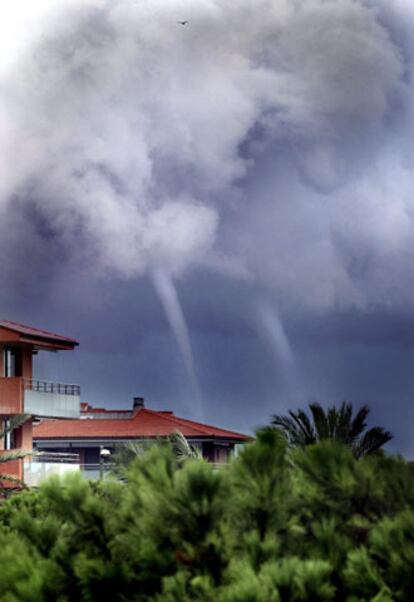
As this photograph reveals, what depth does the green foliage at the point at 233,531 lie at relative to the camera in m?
9.30

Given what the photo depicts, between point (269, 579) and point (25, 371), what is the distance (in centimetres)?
5891

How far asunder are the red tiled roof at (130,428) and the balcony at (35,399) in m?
12.8

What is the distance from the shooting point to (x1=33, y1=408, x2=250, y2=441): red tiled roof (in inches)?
3310

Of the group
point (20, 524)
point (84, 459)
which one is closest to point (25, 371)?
point (84, 459)

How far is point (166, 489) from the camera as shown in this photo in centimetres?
969

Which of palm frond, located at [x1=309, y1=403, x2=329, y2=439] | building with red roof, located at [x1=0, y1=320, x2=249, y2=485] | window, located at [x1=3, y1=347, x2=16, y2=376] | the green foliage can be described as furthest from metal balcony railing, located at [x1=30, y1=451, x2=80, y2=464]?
the green foliage

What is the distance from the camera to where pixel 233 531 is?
376 inches

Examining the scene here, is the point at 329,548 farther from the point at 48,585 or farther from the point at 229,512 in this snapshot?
the point at 48,585

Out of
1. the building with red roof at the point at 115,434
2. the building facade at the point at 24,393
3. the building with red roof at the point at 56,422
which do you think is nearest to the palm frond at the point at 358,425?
the building with red roof at the point at 56,422

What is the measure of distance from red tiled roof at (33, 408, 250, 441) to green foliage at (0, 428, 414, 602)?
72.2m

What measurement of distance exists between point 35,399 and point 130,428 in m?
20.5

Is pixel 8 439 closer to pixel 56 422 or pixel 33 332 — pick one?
pixel 33 332

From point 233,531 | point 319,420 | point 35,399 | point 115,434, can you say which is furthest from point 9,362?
point 233,531

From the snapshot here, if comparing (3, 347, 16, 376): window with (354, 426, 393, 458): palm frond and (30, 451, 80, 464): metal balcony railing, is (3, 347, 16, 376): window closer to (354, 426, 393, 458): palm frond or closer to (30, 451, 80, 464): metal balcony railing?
(30, 451, 80, 464): metal balcony railing
